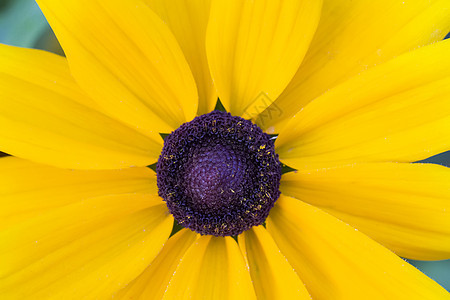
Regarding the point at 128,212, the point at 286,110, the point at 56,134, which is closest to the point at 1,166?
the point at 56,134

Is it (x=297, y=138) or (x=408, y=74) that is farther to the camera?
(x=297, y=138)

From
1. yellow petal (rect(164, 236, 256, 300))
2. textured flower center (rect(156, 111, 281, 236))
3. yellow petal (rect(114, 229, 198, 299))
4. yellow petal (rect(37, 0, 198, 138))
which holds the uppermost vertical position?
yellow petal (rect(37, 0, 198, 138))

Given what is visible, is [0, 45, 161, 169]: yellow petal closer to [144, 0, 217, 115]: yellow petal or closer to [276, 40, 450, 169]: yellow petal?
[144, 0, 217, 115]: yellow petal

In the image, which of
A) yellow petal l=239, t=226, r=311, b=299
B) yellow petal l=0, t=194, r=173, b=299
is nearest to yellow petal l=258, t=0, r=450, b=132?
yellow petal l=239, t=226, r=311, b=299

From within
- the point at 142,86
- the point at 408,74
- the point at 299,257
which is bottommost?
the point at 299,257

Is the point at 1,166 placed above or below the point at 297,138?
above

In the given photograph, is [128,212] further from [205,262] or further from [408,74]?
[408,74]

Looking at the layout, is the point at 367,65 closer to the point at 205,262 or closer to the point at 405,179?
the point at 405,179
